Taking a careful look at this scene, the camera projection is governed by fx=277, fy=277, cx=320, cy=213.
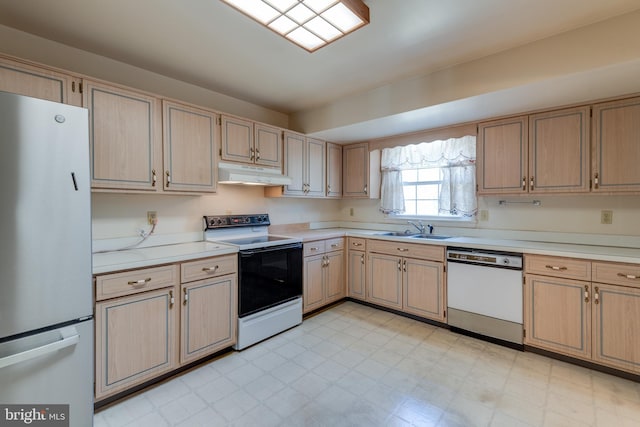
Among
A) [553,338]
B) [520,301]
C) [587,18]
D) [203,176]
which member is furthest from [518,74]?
[203,176]

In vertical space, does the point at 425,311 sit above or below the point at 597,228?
below

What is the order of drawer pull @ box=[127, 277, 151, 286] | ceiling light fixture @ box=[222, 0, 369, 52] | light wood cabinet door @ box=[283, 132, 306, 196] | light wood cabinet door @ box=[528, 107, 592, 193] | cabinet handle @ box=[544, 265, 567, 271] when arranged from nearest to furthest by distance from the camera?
1. ceiling light fixture @ box=[222, 0, 369, 52]
2. drawer pull @ box=[127, 277, 151, 286]
3. cabinet handle @ box=[544, 265, 567, 271]
4. light wood cabinet door @ box=[528, 107, 592, 193]
5. light wood cabinet door @ box=[283, 132, 306, 196]

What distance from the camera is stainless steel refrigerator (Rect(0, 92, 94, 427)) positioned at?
1.19 metres

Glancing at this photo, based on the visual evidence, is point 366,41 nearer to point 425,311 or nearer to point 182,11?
point 182,11

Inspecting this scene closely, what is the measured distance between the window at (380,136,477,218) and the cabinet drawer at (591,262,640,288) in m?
1.17

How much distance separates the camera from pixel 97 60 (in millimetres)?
2213

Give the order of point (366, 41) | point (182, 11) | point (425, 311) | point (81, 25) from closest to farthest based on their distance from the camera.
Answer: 1. point (182, 11)
2. point (81, 25)
3. point (366, 41)
4. point (425, 311)

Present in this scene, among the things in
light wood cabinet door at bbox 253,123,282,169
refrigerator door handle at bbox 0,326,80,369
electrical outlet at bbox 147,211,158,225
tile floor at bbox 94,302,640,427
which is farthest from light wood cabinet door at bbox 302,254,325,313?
refrigerator door handle at bbox 0,326,80,369

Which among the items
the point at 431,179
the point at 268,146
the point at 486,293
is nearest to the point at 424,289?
the point at 486,293

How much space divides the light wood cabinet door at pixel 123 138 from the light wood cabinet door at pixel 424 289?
261 cm

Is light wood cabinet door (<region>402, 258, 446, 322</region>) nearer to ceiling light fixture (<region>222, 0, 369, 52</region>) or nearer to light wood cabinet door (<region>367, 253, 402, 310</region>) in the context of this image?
light wood cabinet door (<region>367, 253, 402, 310</region>)

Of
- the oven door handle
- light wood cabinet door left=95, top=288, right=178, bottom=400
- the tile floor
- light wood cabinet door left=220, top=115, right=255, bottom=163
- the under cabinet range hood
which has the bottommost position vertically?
the tile floor

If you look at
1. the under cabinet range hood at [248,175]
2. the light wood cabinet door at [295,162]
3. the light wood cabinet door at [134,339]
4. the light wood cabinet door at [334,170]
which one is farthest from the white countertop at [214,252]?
the light wood cabinet door at [334,170]

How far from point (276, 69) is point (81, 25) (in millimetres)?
1370
